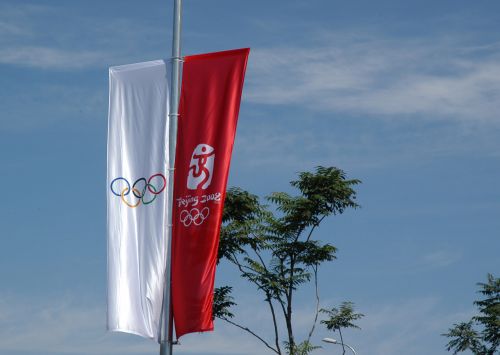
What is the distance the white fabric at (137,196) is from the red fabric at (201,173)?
0.24m

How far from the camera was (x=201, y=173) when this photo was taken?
12594mm

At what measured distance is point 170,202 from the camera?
1265 cm

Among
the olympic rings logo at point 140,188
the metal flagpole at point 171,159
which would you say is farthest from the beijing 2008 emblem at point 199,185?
the olympic rings logo at point 140,188

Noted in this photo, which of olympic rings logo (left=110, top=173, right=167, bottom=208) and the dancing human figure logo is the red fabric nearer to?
the dancing human figure logo

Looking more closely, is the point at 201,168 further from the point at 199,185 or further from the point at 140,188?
the point at 140,188

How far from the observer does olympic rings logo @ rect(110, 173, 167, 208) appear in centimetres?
1276

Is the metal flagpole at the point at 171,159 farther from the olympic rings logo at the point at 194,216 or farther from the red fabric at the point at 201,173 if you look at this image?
the olympic rings logo at the point at 194,216

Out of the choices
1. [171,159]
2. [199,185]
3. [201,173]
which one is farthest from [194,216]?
[171,159]

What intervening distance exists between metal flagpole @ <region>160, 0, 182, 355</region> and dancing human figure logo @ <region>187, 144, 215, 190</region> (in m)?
0.26

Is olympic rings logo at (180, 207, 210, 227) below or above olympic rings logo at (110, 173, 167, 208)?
below

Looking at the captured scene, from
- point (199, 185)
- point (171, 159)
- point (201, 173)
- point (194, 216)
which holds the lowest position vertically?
point (194, 216)

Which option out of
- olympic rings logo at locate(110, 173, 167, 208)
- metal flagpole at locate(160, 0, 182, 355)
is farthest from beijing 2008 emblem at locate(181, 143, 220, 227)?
olympic rings logo at locate(110, 173, 167, 208)

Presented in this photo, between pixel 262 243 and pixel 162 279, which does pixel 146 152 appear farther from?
pixel 262 243

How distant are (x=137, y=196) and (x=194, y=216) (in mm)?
895
